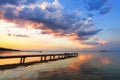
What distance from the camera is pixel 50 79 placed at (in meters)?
16.4

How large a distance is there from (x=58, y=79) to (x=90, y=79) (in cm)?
308

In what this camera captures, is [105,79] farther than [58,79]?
Yes

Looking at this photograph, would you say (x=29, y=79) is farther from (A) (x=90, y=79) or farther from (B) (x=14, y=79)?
(A) (x=90, y=79)

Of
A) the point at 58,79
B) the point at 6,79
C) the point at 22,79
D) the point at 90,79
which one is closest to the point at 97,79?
the point at 90,79

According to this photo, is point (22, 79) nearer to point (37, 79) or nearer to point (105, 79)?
point (37, 79)

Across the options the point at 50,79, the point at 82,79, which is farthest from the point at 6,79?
the point at 82,79

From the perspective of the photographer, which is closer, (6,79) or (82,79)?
(6,79)

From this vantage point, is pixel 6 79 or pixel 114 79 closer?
pixel 6 79

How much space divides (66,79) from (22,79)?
154 inches

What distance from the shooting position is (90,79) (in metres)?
17.2

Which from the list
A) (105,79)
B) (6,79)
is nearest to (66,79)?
(105,79)

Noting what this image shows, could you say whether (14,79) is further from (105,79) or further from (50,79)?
(105,79)

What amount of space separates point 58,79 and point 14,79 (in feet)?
12.6

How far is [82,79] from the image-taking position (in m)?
17.1
